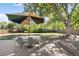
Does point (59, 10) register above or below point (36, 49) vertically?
above

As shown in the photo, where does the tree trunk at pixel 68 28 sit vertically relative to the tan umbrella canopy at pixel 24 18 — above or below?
below

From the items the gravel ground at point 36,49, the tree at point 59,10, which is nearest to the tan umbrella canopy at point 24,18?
the tree at point 59,10

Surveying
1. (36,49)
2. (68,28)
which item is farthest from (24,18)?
(68,28)

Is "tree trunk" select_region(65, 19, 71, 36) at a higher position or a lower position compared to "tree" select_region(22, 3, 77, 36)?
lower

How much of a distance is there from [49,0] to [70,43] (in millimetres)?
1262

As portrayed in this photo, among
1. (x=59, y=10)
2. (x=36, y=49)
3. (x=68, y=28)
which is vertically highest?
(x=59, y=10)

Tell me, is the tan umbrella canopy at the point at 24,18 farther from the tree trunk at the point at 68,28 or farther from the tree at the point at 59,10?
the tree trunk at the point at 68,28

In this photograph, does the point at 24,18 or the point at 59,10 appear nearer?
the point at 24,18

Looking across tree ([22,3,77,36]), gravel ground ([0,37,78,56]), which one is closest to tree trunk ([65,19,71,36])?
tree ([22,3,77,36])

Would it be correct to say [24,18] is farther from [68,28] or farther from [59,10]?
[68,28]

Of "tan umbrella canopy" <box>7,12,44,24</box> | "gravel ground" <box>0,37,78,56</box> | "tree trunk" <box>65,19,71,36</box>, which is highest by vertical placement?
"tan umbrella canopy" <box>7,12,44,24</box>

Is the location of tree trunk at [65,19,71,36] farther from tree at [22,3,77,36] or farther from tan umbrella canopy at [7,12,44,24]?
tan umbrella canopy at [7,12,44,24]

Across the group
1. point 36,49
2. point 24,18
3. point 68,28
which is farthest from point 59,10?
point 36,49

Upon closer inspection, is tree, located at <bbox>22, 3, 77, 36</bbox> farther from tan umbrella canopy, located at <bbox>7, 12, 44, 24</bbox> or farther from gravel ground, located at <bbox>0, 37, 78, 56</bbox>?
gravel ground, located at <bbox>0, 37, 78, 56</bbox>
